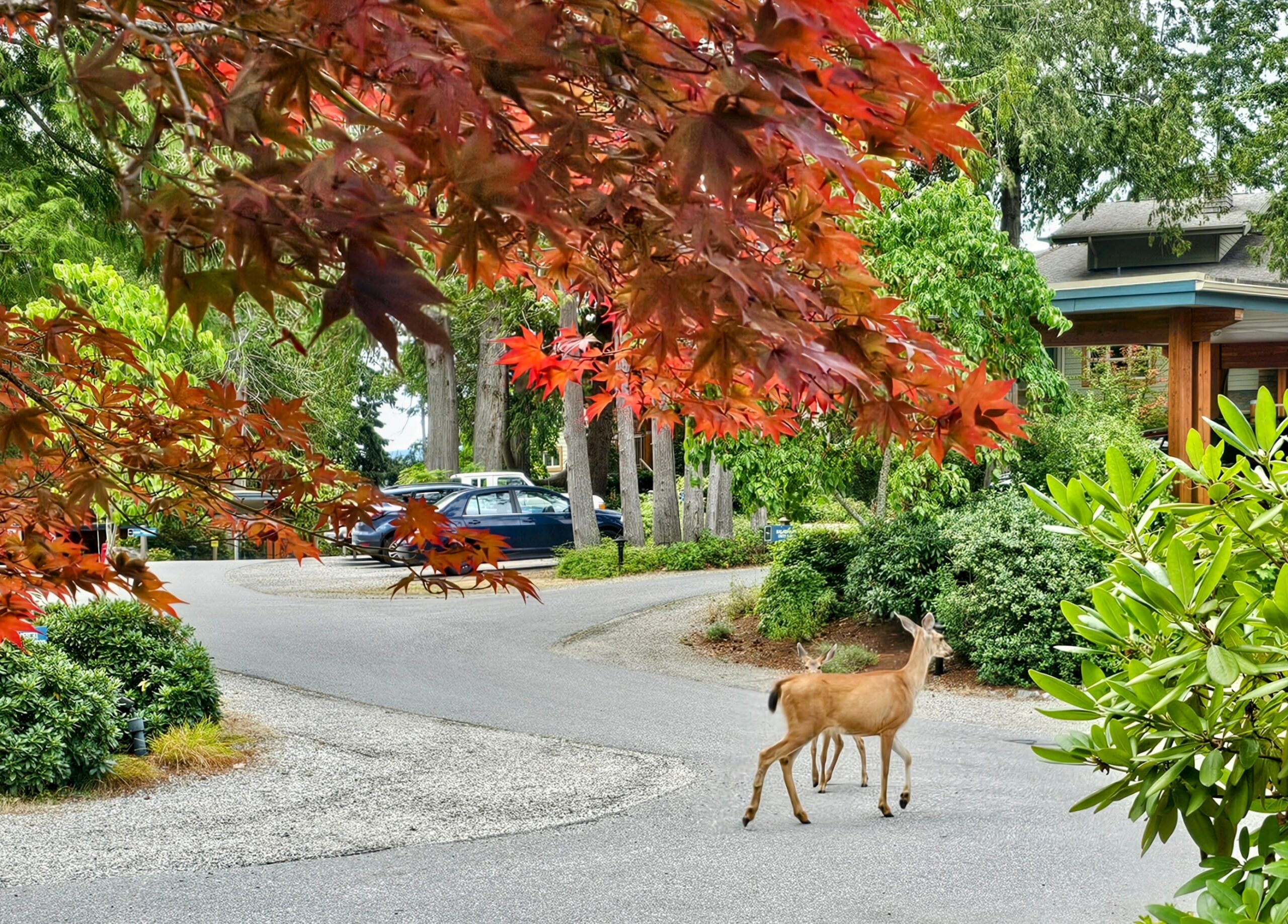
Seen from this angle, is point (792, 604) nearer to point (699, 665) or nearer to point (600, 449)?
point (699, 665)

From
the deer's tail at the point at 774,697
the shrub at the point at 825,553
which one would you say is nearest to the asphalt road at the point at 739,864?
the deer's tail at the point at 774,697

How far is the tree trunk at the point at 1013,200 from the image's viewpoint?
26.6 meters

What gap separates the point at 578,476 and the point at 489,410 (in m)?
8.54

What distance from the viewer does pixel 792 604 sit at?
40.7ft

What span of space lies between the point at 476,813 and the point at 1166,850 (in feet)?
11.7

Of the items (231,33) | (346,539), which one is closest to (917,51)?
(231,33)

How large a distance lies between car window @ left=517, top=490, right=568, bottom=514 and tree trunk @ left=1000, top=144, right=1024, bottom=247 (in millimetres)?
11369

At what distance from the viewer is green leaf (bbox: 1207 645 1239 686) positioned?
205 centimetres

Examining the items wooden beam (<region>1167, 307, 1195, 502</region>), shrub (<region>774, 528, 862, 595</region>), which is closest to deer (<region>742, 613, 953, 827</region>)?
shrub (<region>774, 528, 862, 595</region>)

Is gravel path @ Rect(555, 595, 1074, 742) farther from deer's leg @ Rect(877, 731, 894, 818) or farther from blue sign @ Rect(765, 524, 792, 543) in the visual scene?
blue sign @ Rect(765, 524, 792, 543)

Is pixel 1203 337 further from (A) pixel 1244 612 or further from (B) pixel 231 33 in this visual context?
(B) pixel 231 33

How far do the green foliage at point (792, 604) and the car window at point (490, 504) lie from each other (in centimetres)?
934

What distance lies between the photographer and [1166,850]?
6.06 metres

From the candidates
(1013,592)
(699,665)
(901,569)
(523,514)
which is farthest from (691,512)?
(1013,592)
